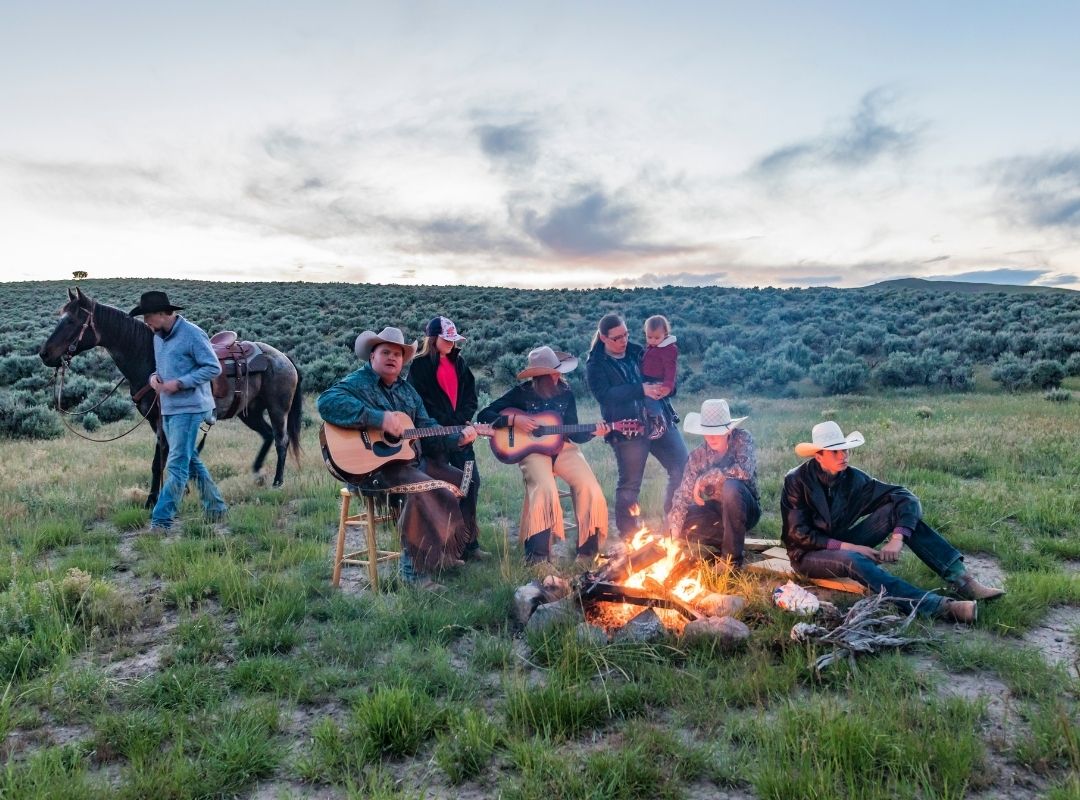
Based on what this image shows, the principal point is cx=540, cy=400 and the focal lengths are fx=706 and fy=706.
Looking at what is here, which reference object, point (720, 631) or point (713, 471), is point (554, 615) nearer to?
point (720, 631)

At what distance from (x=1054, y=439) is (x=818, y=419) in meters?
4.29

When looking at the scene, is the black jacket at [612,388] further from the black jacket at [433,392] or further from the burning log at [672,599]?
the burning log at [672,599]

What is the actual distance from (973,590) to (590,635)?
9.40ft

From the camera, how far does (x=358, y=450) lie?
594 cm

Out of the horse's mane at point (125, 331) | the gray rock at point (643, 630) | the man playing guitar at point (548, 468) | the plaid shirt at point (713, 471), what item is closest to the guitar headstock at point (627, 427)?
the man playing guitar at point (548, 468)

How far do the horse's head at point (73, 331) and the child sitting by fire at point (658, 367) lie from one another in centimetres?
649

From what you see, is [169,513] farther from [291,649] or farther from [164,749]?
[164,749]

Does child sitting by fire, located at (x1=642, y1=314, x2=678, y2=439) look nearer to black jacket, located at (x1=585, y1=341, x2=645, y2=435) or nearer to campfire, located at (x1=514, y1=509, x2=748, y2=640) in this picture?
black jacket, located at (x1=585, y1=341, x2=645, y2=435)

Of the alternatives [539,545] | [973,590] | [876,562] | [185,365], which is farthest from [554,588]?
[185,365]

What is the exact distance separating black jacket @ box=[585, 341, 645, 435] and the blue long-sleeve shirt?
4.04 metres

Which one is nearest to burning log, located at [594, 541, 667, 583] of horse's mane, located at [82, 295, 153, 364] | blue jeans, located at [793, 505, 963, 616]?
blue jeans, located at [793, 505, 963, 616]

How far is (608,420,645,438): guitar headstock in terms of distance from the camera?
22.9ft

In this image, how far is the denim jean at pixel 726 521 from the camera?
19.1 feet

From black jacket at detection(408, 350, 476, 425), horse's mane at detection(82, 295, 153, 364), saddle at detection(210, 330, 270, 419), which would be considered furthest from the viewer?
saddle at detection(210, 330, 270, 419)
